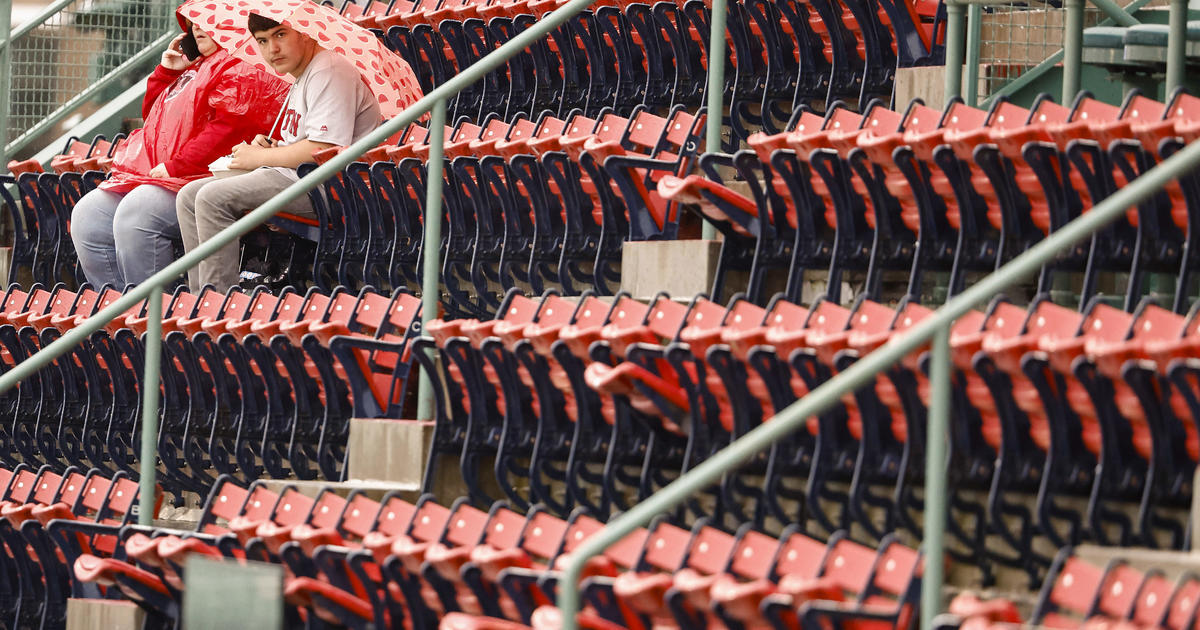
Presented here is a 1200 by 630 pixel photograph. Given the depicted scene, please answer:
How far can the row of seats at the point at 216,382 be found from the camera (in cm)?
443

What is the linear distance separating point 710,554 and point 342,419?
51.6 inches

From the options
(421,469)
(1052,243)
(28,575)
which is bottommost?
(28,575)

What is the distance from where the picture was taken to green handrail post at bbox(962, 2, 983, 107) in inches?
182

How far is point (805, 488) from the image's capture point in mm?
3689

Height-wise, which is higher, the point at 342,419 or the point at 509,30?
the point at 509,30

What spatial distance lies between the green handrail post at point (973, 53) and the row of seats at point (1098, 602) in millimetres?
1777

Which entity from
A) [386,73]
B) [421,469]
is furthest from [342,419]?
[386,73]

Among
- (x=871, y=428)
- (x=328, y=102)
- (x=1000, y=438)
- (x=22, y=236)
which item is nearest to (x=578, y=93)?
(x=328, y=102)

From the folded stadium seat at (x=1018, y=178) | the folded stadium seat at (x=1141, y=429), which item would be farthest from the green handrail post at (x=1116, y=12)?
the folded stadium seat at (x=1141, y=429)

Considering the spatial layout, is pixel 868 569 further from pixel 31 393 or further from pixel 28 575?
pixel 31 393

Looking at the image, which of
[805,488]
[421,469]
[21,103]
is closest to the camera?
[805,488]

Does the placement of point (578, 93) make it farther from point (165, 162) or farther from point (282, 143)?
point (165, 162)

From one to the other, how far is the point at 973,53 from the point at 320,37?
5.01ft

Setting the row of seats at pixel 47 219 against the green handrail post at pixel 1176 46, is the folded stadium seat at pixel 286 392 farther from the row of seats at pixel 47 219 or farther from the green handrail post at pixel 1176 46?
the green handrail post at pixel 1176 46
